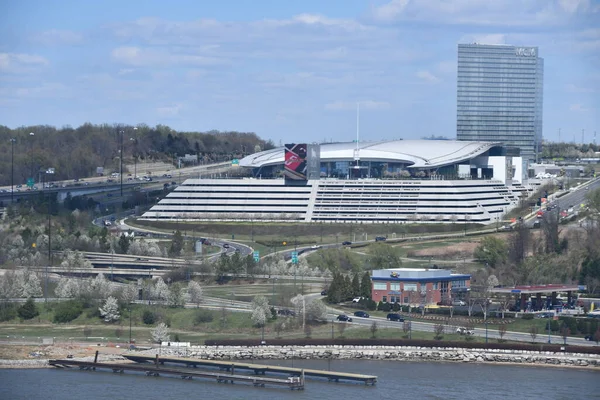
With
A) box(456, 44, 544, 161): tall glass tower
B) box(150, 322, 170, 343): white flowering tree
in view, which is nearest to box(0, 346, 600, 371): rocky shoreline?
box(150, 322, 170, 343): white flowering tree

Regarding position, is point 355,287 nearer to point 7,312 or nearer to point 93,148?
point 7,312

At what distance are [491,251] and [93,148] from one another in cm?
8931

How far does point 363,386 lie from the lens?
2293 inches

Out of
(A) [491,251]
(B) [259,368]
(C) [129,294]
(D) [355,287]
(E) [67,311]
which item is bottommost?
(B) [259,368]

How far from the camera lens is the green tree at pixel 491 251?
91125 millimetres

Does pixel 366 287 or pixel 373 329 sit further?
pixel 366 287

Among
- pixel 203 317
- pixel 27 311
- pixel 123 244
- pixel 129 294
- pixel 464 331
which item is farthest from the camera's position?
pixel 123 244

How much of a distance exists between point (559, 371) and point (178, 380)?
1615cm

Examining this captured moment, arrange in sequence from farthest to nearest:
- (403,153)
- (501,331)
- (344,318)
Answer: (403,153), (344,318), (501,331)

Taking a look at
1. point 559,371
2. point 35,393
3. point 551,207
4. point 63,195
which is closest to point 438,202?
point 551,207

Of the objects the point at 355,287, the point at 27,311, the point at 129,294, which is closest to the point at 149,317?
the point at 129,294

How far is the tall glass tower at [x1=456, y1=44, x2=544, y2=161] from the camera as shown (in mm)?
164625

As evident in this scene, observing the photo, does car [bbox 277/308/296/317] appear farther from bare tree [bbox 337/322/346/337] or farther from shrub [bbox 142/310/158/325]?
shrub [bbox 142/310/158/325]

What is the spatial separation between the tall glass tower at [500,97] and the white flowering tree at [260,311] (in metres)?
96.4
